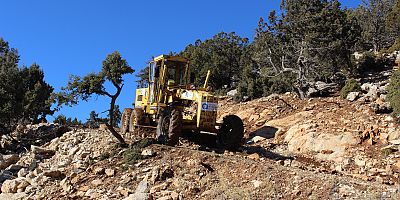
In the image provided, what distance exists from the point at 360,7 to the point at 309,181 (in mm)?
44502

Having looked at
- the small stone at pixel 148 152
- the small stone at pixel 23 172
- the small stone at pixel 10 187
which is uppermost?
the small stone at pixel 148 152

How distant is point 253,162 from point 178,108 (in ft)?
14.3

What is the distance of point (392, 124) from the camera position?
53.4 feet

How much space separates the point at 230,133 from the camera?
14945mm

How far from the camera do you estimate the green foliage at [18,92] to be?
84.4 ft

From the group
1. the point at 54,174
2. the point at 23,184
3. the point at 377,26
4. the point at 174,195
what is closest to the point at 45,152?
the point at 23,184

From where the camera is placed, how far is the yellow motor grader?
45.0 ft

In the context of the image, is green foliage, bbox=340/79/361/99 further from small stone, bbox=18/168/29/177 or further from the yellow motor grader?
small stone, bbox=18/168/29/177

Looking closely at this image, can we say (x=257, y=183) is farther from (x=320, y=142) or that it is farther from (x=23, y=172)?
(x=23, y=172)

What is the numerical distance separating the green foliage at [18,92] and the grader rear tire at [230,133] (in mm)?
12921

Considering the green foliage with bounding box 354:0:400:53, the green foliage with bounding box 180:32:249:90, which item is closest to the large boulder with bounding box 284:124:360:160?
the green foliage with bounding box 180:32:249:90

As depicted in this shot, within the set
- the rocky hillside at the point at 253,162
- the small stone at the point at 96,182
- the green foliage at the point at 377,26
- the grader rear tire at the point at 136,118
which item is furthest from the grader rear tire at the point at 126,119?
the green foliage at the point at 377,26

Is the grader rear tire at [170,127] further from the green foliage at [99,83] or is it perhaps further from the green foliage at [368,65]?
the green foliage at [368,65]

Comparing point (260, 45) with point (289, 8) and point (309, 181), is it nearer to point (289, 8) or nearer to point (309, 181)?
point (289, 8)
